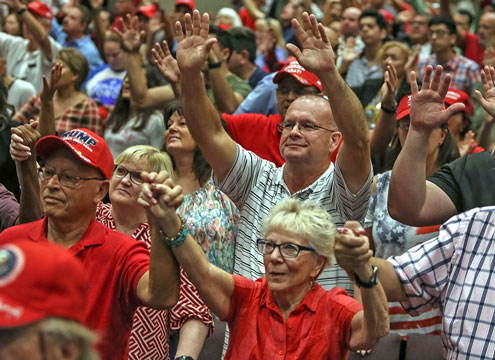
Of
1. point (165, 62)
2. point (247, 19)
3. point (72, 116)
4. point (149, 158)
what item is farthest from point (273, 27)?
point (149, 158)

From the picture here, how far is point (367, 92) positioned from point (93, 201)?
12.2 feet

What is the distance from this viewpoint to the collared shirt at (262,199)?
341 cm

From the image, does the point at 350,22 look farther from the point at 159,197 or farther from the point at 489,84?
the point at 159,197

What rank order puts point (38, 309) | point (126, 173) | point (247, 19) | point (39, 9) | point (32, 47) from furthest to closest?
point (247, 19), point (32, 47), point (39, 9), point (126, 173), point (38, 309)

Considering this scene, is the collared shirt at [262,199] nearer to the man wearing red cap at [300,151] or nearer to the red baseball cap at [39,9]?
the man wearing red cap at [300,151]

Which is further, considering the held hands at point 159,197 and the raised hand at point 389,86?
the raised hand at point 389,86

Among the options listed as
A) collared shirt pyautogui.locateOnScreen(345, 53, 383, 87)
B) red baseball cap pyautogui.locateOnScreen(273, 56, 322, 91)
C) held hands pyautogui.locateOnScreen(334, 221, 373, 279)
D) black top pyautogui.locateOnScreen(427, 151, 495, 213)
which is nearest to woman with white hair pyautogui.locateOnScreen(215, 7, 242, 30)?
collared shirt pyautogui.locateOnScreen(345, 53, 383, 87)

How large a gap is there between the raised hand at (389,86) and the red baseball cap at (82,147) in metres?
1.95

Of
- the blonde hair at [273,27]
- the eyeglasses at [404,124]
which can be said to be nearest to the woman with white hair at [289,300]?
the eyeglasses at [404,124]

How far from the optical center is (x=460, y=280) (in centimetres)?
277

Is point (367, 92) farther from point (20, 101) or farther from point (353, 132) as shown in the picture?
point (353, 132)

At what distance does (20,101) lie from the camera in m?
6.62

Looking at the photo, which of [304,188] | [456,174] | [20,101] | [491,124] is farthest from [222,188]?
[20,101]

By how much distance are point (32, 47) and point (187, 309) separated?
5.76 m
